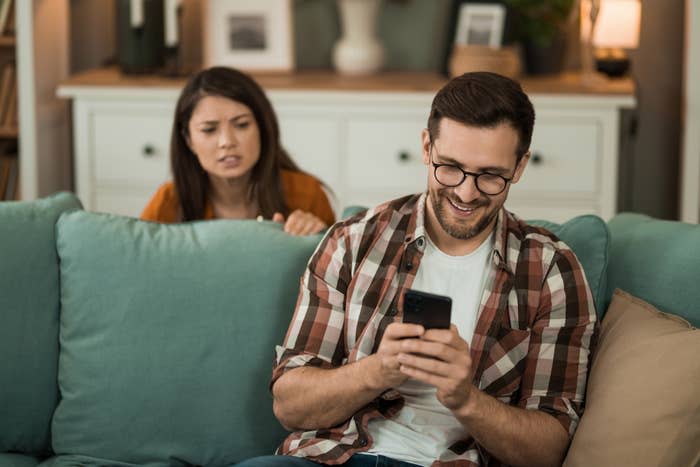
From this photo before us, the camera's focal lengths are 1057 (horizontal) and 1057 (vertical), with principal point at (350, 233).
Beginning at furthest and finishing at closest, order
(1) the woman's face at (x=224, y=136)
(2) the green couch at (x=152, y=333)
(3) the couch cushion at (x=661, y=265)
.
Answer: (1) the woman's face at (x=224, y=136) < (2) the green couch at (x=152, y=333) < (3) the couch cushion at (x=661, y=265)

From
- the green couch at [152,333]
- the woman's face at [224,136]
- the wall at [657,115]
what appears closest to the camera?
the green couch at [152,333]

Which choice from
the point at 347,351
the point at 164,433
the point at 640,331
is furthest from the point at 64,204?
the point at 640,331

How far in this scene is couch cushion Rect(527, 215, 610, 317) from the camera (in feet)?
5.98

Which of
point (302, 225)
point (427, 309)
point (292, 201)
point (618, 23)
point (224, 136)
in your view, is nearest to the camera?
point (427, 309)

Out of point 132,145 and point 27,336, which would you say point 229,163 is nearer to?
point 27,336

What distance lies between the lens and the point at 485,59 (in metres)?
3.45

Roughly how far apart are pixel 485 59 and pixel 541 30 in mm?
256

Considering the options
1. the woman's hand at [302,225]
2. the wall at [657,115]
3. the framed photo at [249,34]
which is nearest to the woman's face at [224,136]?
the woman's hand at [302,225]

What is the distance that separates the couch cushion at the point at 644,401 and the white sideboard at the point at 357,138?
1.74 metres

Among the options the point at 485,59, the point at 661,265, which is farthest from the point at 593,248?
the point at 485,59

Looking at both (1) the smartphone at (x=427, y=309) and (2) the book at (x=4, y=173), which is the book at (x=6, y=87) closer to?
(2) the book at (x=4, y=173)

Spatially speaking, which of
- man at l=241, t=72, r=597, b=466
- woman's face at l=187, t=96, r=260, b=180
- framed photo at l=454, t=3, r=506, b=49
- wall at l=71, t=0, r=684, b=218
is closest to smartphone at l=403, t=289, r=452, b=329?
man at l=241, t=72, r=597, b=466

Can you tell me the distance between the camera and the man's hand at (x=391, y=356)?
1.53m

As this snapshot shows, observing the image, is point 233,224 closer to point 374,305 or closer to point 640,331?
point 374,305
